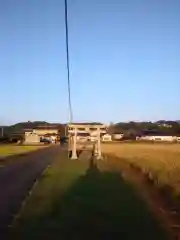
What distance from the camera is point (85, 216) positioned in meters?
10.4

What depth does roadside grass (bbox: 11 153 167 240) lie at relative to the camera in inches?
331

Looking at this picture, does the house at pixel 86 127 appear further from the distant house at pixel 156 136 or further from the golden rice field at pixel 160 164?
the distant house at pixel 156 136

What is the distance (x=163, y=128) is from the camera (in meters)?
174

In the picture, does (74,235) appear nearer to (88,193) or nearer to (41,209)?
(41,209)

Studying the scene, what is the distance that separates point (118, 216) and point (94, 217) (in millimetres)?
582

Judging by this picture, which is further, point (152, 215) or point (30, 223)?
point (152, 215)

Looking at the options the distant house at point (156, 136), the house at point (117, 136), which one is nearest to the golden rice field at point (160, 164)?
the distant house at point (156, 136)

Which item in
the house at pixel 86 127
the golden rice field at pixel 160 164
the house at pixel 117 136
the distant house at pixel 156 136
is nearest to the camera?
the golden rice field at pixel 160 164

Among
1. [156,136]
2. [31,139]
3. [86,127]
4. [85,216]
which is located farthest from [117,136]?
[85,216]

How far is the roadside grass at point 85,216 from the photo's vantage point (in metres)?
8.40

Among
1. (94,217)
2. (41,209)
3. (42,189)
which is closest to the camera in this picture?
(94,217)

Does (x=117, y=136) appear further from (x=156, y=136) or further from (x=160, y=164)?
(x=160, y=164)

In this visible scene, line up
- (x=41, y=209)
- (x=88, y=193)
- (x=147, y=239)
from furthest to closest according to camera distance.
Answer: (x=88, y=193)
(x=41, y=209)
(x=147, y=239)

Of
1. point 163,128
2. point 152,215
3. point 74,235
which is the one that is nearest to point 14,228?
point 74,235
